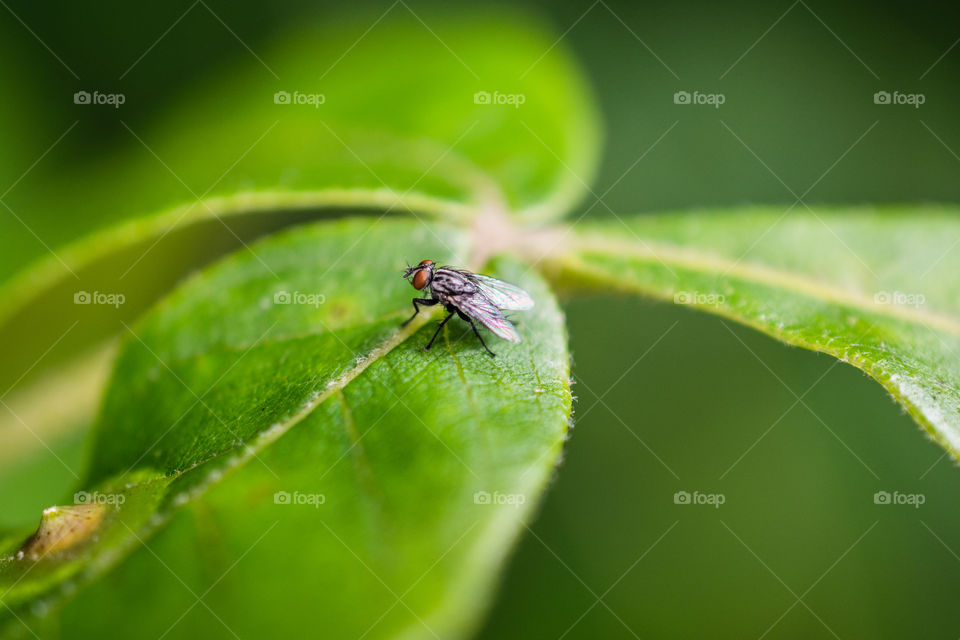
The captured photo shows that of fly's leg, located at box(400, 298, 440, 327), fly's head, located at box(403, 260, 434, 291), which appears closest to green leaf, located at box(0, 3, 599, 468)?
fly's head, located at box(403, 260, 434, 291)

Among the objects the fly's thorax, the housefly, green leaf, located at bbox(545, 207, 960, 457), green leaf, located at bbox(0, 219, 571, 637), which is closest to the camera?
green leaf, located at bbox(0, 219, 571, 637)

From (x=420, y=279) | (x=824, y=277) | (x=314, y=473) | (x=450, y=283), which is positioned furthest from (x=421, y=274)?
(x=824, y=277)

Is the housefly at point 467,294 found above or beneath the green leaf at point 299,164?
beneath

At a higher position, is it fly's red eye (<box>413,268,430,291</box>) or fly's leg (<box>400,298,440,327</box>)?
fly's red eye (<box>413,268,430,291</box>)

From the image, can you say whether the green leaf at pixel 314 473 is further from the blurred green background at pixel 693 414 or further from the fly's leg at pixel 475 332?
the blurred green background at pixel 693 414

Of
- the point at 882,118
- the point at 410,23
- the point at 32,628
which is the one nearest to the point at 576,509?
the point at 32,628

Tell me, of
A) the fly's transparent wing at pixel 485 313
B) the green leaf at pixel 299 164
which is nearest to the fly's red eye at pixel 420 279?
the fly's transparent wing at pixel 485 313

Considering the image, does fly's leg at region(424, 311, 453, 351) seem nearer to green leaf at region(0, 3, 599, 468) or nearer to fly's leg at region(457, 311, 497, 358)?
fly's leg at region(457, 311, 497, 358)
